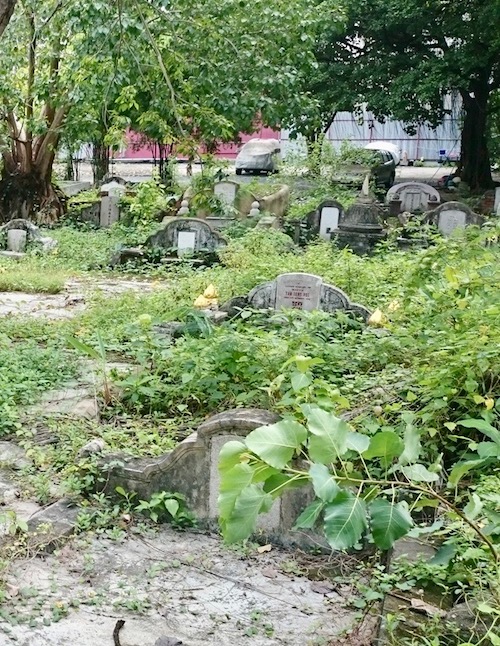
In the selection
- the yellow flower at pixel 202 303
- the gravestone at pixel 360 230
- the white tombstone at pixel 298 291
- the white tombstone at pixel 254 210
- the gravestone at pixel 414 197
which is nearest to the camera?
the white tombstone at pixel 298 291

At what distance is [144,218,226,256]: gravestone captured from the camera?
14531 millimetres

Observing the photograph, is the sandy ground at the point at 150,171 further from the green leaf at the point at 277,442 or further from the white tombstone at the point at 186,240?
the green leaf at the point at 277,442

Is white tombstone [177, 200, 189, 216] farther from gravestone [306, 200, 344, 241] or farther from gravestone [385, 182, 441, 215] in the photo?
gravestone [385, 182, 441, 215]

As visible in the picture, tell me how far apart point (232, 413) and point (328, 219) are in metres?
12.5

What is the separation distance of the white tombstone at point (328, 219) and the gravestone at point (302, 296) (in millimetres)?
8624

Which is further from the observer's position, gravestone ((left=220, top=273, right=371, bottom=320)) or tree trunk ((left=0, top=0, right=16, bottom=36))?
gravestone ((left=220, top=273, right=371, bottom=320))

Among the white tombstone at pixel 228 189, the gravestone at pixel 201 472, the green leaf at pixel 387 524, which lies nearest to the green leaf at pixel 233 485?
the green leaf at pixel 387 524

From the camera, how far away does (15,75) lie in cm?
1702

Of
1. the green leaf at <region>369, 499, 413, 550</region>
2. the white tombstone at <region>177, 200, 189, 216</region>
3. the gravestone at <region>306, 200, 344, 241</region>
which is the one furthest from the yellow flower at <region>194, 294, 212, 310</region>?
the white tombstone at <region>177, 200, 189, 216</region>

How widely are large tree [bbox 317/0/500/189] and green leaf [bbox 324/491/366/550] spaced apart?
791 inches

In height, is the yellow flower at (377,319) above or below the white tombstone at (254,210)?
below

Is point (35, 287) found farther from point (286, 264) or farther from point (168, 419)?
point (168, 419)

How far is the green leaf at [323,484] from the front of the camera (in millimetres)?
2168

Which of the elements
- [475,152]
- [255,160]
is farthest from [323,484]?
[255,160]
